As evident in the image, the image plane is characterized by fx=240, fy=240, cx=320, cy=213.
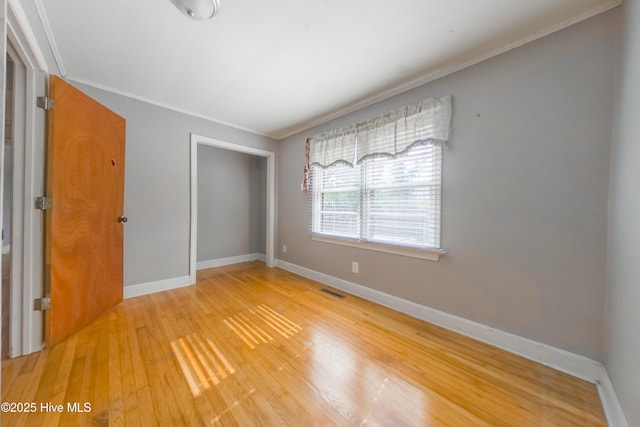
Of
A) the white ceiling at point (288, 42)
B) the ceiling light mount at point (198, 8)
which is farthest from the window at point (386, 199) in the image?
the ceiling light mount at point (198, 8)

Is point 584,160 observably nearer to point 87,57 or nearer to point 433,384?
point 433,384

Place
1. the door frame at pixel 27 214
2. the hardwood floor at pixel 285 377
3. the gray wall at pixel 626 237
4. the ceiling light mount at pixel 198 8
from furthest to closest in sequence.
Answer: the door frame at pixel 27 214 < the ceiling light mount at pixel 198 8 < the hardwood floor at pixel 285 377 < the gray wall at pixel 626 237

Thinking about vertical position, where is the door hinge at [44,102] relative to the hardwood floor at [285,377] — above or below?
above

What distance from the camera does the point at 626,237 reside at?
4.10 feet

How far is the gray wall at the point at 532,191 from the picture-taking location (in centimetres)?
154

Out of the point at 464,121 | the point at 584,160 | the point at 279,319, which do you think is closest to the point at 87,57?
the point at 279,319

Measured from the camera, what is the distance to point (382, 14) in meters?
1.58

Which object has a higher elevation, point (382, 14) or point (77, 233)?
point (382, 14)

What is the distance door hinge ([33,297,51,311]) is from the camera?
5.76ft

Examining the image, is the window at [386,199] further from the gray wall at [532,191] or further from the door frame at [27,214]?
the door frame at [27,214]

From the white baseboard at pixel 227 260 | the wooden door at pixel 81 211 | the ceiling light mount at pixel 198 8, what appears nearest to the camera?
the ceiling light mount at pixel 198 8

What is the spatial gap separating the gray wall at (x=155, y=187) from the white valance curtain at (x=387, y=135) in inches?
67.1

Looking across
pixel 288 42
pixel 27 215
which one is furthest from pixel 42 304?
pixel 288 42

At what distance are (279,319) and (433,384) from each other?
135 centimetres
